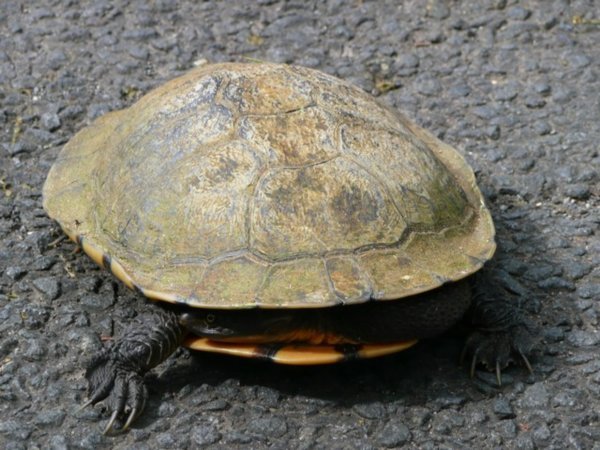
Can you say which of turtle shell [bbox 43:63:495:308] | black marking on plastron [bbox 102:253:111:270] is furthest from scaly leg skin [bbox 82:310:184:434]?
black marking on plastron [bbox 102:253:111:270]

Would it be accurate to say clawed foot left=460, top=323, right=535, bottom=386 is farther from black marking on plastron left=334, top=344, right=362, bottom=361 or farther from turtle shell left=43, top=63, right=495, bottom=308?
black marking on plastron left=334, top=344, right=362, bottom=361

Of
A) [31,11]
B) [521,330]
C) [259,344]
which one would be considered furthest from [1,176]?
[521,330]

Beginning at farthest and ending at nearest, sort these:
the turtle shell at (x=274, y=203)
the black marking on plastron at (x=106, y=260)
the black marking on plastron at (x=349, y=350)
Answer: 1. the black marking on plastron at (x=106, y=260)
2. the black marking on plastron at (x=349, y=350)
3. the turtle shell at (x=274, y=203)

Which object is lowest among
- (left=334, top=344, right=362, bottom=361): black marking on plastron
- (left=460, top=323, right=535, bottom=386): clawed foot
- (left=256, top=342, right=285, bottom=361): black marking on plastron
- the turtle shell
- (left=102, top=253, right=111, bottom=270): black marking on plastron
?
(left=460, top=323, right=535, bottom=386): clawed foot

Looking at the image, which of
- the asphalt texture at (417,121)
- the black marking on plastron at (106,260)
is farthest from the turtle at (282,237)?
the asphalt texture at (417,121)

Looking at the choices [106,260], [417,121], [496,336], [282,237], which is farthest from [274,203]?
[417,121]

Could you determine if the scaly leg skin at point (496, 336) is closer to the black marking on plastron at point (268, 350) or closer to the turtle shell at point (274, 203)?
the turtle shell at point (274, 203)

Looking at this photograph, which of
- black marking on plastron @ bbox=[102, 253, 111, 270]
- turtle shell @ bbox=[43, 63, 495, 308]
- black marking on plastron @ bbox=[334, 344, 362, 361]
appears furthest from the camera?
black marking on plastron @ bbox=[102, 253, 111, 270]
